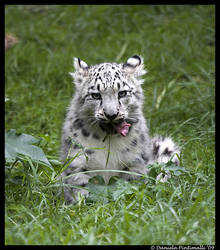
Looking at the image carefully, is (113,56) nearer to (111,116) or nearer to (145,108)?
(145,108)

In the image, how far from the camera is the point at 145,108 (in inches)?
354

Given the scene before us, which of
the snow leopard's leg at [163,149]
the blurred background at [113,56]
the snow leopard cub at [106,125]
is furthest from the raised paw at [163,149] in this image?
the blurred background at [113,56]

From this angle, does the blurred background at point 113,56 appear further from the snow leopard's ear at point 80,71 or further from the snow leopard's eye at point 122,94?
the snow leopard's eye at point 122,94

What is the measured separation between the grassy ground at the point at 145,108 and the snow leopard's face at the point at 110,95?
712 mm

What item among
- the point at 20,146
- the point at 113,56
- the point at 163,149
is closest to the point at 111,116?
the point at 20,146

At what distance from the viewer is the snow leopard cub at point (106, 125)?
5754 millimetres

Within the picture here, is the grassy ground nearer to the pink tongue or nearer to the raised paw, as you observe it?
the raised paw

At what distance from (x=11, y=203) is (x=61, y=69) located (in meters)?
5.82

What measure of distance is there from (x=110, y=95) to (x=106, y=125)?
43 cm

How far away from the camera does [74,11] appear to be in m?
13.2

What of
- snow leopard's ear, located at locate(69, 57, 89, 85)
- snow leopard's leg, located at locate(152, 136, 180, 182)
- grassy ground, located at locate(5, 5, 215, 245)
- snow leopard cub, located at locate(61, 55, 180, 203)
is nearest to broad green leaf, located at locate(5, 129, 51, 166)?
grassy ground, located at locate(5, 5, 215, 245)

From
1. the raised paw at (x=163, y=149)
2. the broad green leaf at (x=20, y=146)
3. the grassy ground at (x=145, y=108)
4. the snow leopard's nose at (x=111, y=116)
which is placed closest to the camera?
the grassy ground at (x=145, y=108)
